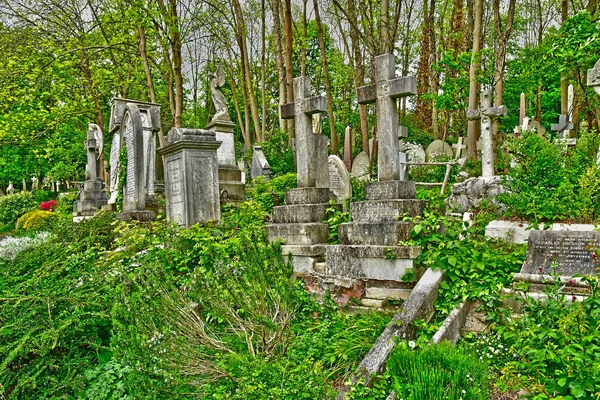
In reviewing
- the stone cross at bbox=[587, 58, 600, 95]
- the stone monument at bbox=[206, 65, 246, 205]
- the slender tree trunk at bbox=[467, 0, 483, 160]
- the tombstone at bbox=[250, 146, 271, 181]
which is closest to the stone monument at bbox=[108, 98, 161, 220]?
the stone monument at bbox=[206, 65, 246, 205]

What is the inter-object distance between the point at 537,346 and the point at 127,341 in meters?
3.01

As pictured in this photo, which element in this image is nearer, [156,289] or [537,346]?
[537,346]

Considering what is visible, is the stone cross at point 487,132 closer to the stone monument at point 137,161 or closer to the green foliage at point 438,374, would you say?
the green foliage at point 438,374

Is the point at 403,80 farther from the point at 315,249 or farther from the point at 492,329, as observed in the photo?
the point at 492,329

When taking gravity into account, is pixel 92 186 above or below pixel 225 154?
below

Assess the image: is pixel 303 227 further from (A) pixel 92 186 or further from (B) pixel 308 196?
(A) pixel 92 186

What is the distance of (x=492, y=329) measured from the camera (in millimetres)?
3773

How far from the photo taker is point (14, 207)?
68.5 feet

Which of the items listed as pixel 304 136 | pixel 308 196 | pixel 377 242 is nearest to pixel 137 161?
pixel 304 136

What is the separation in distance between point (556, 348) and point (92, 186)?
53.1 ft

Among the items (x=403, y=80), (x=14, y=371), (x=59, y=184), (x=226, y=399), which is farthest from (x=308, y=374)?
(x=59, y=184)

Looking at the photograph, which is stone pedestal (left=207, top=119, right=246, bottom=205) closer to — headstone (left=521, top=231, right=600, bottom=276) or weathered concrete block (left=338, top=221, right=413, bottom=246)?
weathered concrete block (left=338, top=221, right=413, bottom=246)

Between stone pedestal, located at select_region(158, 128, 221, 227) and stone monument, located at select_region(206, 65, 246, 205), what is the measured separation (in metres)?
3.85

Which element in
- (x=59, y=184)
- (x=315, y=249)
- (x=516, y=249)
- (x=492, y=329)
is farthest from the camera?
(x=59, y=184)
